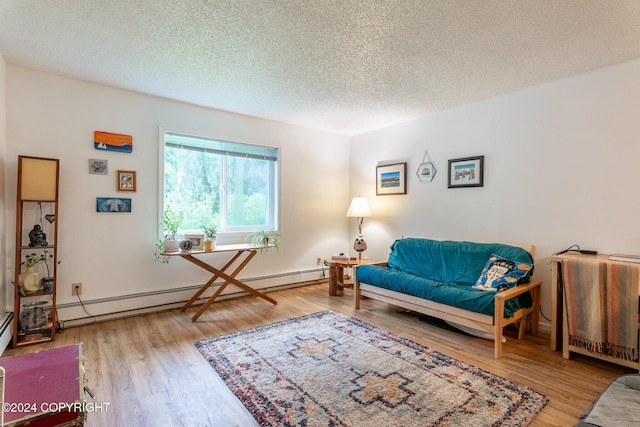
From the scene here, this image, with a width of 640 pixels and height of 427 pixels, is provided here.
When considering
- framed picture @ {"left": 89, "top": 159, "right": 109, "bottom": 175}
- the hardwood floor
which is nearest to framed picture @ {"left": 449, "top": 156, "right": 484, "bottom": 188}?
the hardwood floor

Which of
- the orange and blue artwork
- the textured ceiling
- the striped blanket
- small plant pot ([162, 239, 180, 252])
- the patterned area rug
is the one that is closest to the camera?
the patterned area rug

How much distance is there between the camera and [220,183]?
12.6 feet

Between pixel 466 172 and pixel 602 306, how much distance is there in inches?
69.9

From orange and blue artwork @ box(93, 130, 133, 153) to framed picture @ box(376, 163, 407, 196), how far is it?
3.13m

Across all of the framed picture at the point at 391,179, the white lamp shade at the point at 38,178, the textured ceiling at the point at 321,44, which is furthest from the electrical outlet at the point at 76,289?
the framed picture at the point at 391,179

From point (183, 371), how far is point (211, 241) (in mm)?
1418

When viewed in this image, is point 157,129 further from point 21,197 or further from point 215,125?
point 21,197

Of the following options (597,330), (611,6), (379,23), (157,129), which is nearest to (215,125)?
(157,129)

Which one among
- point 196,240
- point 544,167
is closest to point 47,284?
point 196,240

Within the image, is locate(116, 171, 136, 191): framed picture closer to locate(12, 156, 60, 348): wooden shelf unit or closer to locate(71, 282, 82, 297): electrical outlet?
locate(12, 156, 60, 348): wooden shelf unit

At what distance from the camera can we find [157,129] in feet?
11.0

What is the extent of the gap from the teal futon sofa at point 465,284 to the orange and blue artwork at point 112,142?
2.82 metres

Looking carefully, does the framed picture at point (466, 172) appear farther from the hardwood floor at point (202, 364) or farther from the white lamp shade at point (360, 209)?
the hardwood floor at point (202, 364)

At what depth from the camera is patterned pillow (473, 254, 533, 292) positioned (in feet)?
8.59
